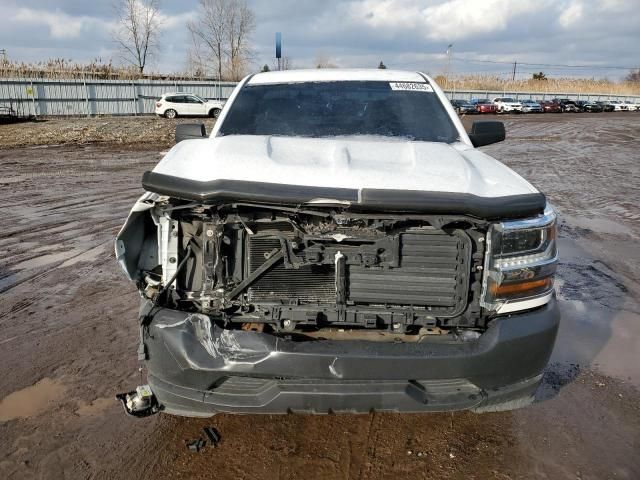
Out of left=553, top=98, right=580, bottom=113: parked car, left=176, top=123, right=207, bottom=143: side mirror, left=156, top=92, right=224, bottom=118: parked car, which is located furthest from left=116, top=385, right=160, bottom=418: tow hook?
left=553, top=98, right=580, bottom=113: parked car

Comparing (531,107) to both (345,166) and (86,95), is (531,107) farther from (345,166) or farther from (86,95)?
(345,166)

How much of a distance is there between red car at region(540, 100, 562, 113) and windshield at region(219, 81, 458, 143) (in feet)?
150

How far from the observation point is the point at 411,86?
4.35 m

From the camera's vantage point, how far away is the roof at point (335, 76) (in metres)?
4.41

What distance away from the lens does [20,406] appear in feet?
10.2

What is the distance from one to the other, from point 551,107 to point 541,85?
2604 cm

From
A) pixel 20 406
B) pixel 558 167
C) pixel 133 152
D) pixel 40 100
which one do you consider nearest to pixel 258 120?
pixel 20 406

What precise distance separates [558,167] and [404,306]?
12.5 m

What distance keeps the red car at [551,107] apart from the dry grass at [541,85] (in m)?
15.0

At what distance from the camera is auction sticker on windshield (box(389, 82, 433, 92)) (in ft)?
14.1

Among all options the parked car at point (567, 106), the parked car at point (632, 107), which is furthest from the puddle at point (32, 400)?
the parked car at point (632, 107)

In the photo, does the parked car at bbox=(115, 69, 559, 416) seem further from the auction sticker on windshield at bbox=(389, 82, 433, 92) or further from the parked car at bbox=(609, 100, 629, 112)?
the parked car at bbox=(609, 100, 629, 112)

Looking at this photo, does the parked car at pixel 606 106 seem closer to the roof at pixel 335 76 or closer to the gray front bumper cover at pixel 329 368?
the roof at pixel 335 76

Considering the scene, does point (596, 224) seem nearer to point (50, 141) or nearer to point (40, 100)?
point (50, 141)
